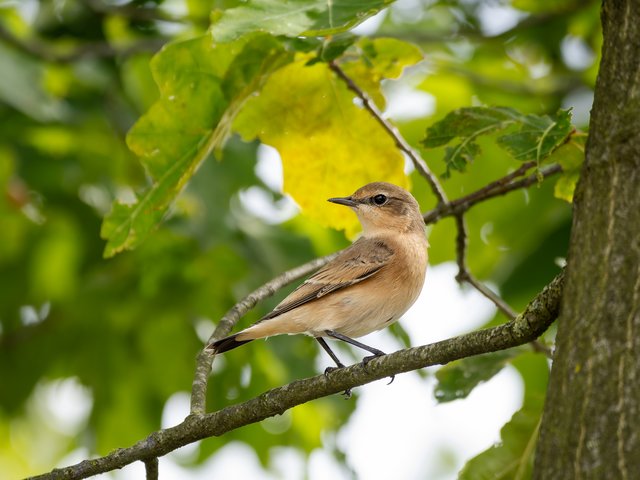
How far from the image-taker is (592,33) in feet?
28.8

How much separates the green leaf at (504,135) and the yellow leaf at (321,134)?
2.06ft

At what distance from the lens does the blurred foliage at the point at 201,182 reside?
4.59m

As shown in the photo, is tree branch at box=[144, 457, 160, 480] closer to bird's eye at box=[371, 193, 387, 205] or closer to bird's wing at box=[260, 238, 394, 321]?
bird's wing at box=[260, 238, 394, 321]

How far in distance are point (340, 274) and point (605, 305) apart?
10.6ft

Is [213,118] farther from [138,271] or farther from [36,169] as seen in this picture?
[36,169]

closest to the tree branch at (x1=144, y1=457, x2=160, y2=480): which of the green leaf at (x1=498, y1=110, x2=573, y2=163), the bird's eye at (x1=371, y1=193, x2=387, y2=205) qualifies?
the green leaf at (x1=498, y1=110, x2=573, y2=163)

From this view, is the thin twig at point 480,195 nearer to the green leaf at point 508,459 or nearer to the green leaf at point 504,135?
the green leaf at point 504,135

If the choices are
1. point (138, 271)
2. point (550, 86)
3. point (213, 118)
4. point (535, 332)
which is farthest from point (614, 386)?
point (550, 86)

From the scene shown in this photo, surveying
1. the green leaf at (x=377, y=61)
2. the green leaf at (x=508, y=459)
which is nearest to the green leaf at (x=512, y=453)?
the green leaf at (x=508, y=459)

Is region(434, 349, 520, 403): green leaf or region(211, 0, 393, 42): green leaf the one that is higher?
region(211, 0, 393, 42): green leaf

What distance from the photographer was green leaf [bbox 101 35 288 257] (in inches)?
176

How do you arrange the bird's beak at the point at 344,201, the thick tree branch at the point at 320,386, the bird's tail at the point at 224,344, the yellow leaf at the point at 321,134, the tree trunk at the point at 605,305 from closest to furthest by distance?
the tree trunk at the point at 605,305 < the thick tree branch at the point at 320,386 < the bird's tail at the point at 224,344 < the yellow leaf at the point at 321,134 < the bird's beak at the point at 344,201

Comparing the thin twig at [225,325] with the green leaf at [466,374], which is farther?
the green leaf at [466,374]

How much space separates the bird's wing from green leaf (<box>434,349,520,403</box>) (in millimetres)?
990
